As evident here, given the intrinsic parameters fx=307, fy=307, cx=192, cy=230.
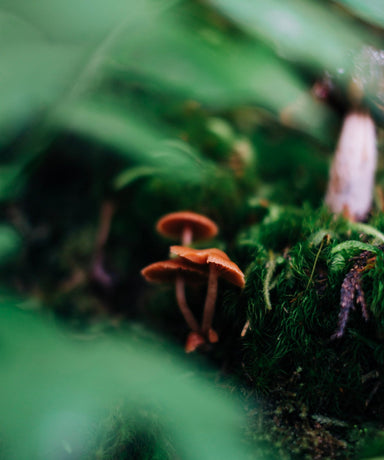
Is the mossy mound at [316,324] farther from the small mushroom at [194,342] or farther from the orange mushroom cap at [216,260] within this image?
the small mushroom at [194,342]

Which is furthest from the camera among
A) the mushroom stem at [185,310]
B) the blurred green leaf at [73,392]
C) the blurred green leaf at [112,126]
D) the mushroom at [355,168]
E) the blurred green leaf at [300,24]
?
the mushroom at [355,168]

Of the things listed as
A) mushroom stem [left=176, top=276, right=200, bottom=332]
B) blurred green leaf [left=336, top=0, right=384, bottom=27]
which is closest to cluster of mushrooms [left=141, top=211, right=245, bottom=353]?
mushroom stem [left=176, top=276, right=200, bottom=332]

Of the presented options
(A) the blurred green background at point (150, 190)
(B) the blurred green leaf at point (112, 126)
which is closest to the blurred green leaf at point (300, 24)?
(A) the blurred green background at point (150, 190)

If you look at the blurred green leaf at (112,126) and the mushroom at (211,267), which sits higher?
the blurred green leaf at (112,126)

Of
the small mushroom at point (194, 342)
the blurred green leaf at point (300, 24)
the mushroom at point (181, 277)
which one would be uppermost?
the blurred green leaf at point (300, 24)

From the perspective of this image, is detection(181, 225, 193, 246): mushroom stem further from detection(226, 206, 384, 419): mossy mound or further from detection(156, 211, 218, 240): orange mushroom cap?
detection(226, 206, 384, 419): mossy mound

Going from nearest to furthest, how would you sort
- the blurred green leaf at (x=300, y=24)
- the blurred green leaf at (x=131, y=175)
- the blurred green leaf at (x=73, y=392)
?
1. the blurred green leaf at (x=73, y=392)
2. the blurred green leaf at (x=300, y=24)
3. the blurred green leaf at (x=131, y=175)

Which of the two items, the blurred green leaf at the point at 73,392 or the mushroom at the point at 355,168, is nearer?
the blurred green leaf at the point at 73,392
